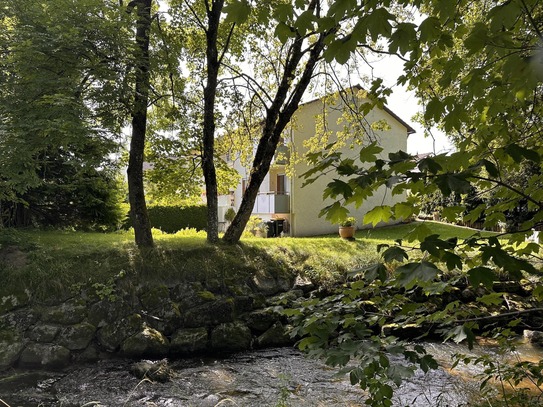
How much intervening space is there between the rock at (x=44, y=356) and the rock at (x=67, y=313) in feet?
1.82

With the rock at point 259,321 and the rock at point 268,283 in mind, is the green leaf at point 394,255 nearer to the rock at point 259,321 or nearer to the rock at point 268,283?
the rock at point 259,321

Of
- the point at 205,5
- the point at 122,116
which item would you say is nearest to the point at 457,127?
the point at 122,116

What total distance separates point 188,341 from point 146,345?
2.71ft

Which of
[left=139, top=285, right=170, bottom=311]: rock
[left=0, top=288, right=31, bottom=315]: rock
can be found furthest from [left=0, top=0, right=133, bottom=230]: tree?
[left=139, top=285, right=170, bottom=311]: rock

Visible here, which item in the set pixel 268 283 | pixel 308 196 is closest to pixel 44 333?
pixel 268 283

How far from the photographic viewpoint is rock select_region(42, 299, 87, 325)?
284 inches

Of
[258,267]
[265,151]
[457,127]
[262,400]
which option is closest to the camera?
[457,127]

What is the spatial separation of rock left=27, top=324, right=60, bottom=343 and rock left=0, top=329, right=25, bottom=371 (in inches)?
7.6

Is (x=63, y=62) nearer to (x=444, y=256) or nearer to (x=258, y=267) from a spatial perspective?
(x=258, y=267)

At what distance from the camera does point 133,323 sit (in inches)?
298

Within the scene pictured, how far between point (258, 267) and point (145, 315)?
3344mm

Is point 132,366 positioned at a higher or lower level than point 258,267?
lower

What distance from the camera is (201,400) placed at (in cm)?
563

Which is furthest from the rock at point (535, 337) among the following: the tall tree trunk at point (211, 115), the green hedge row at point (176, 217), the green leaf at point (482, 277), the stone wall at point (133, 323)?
the green hedge row at point (176, 217)
